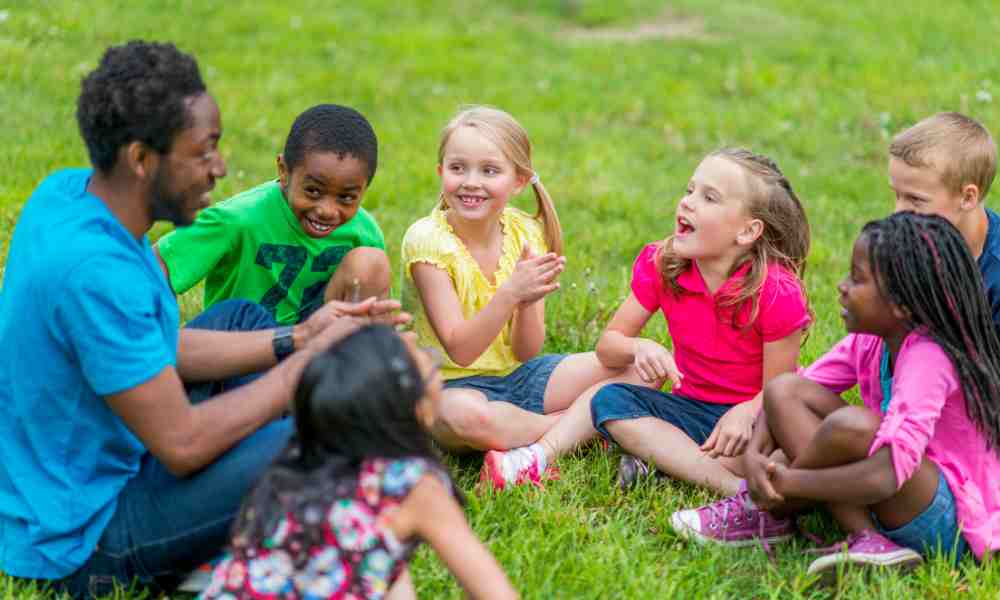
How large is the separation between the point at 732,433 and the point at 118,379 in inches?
78.8

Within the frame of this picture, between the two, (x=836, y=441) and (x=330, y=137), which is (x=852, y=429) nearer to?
(x=836, y=441)

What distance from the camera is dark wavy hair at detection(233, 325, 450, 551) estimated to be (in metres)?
2.40

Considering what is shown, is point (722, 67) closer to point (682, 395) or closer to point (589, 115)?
point (589, 115)

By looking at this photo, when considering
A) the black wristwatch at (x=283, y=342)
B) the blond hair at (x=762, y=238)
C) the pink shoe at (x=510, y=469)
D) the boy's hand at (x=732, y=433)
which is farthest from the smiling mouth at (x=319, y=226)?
the boy's hand at (x=732, y=433)

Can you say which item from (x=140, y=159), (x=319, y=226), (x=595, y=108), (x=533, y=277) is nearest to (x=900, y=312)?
(x=533, y=277)

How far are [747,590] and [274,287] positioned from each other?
6.31 feet

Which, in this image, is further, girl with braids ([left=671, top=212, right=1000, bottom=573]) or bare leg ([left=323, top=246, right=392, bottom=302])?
bare leg ([left=323, top=246, right=392, bottom=302])

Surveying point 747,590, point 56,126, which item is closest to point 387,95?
point 56,126

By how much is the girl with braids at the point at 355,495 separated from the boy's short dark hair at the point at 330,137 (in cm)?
147

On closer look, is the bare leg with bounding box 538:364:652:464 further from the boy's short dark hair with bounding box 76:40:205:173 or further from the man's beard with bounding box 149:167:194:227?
the boy's short dark hair with bounding box 76:40:205:173

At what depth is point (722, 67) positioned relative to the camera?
31.2ft

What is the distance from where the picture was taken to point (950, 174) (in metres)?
3.85

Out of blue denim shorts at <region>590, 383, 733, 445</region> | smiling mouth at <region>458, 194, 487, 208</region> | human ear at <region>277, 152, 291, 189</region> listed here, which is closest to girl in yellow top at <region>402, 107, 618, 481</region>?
smiling mouth at <region>458, 194, 487, 208</region>

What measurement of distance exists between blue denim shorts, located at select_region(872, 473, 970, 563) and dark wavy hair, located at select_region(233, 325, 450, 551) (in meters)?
1.57
